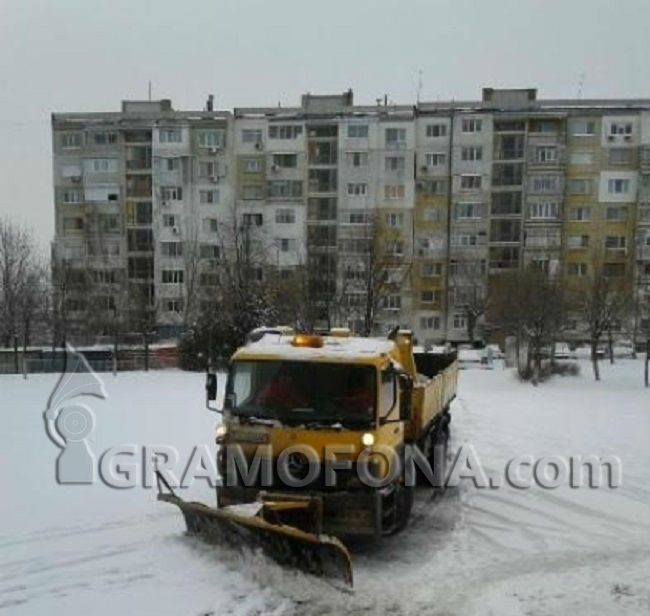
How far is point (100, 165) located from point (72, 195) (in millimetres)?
3517

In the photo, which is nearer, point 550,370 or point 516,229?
point 550,370

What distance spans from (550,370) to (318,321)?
35.0ft

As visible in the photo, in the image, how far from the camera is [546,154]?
2047 inches

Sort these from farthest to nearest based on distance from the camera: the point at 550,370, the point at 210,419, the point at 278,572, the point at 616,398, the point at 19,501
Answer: the point at 550,370 < the point at 616,398 < the point at 210,419 < the point at 19,501 < the point at 278,572

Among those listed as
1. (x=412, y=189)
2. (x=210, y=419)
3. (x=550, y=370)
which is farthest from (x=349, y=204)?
(x=210, y=419)

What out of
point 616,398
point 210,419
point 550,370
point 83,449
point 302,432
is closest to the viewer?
point 302,432

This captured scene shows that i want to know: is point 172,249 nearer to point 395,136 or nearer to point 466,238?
point 395,136

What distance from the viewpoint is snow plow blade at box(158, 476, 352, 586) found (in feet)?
21.2

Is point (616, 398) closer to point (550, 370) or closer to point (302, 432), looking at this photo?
point (550, 370)

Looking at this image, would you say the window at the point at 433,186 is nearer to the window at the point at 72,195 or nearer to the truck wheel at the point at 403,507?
the window at the point at 72,195

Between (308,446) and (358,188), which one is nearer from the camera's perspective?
(308,446)

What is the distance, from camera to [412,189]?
5269cm

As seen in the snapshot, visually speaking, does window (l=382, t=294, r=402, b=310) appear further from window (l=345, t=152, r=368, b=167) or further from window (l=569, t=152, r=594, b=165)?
window (l=569, t=152, r=594, b=165)

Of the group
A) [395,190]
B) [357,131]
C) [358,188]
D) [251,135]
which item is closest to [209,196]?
[251,135]
